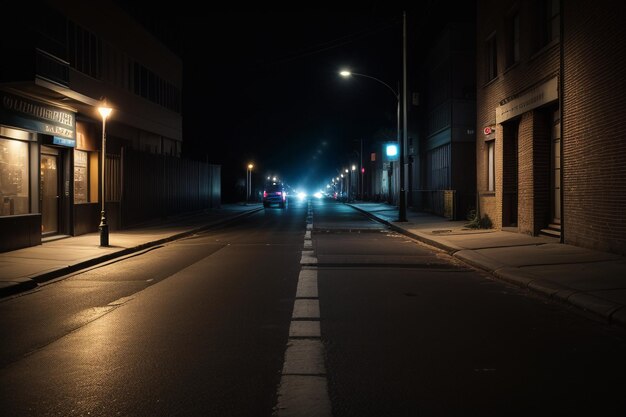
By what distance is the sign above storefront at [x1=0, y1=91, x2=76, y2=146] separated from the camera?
15.0 meters

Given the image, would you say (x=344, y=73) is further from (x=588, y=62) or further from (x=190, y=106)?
(x=190, y=106)

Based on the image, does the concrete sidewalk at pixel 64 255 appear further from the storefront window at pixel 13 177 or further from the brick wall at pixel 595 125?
the brick wall at pixel 595 125

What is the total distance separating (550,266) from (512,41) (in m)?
11.4

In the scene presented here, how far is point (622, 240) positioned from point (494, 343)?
25.4 feet

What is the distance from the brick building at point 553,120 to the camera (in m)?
13.2

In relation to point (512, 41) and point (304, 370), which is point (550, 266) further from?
point (512, 41)

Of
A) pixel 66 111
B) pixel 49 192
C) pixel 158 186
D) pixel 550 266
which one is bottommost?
pixel 550 266

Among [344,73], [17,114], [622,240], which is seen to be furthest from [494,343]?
[344,73]

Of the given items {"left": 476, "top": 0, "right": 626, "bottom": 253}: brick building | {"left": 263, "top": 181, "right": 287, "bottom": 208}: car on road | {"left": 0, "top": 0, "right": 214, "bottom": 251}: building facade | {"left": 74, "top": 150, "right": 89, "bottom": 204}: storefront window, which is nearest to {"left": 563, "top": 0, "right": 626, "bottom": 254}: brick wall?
{"left": 476, "top": 0, "right": 626, "bottom": 253}: brick building

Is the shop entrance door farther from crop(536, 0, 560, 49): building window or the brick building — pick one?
crop(536, 0, 560, 49): building window

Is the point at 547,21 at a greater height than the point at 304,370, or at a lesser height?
greater

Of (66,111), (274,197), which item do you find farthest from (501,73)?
(274,197)

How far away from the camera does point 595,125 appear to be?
13.9m

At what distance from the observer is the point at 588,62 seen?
14.2m
